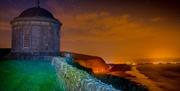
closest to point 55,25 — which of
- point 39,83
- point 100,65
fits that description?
point 39,83

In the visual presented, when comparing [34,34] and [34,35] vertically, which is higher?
[34,34]

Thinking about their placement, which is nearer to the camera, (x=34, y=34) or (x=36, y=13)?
(x=34, y=34)

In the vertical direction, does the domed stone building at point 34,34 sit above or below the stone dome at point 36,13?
below

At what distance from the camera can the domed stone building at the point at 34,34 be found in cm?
4422

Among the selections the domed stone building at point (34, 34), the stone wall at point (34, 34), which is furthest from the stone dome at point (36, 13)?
the stone wall at point (34, 34)

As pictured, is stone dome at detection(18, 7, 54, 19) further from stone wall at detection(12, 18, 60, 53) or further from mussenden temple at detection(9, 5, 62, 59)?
stone wall at detection(12, 18, 60, 53)

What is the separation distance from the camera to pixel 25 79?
23.4 meters

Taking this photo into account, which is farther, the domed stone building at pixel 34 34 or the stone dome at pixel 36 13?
the stone dome at pixel 36 13

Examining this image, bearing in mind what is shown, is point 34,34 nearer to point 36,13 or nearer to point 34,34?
point 34,34

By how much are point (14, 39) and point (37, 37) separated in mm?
4572

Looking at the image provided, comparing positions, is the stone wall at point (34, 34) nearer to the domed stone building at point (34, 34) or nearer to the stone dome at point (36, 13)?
the domed stone building at point (34, 34)

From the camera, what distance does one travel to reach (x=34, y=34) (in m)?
44.3

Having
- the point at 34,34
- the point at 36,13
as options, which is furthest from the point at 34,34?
the point at 36,13

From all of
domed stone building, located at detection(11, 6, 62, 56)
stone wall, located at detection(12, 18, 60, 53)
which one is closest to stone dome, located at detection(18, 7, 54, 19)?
domed stone building, located at detection(11, 6, 62, 56)
